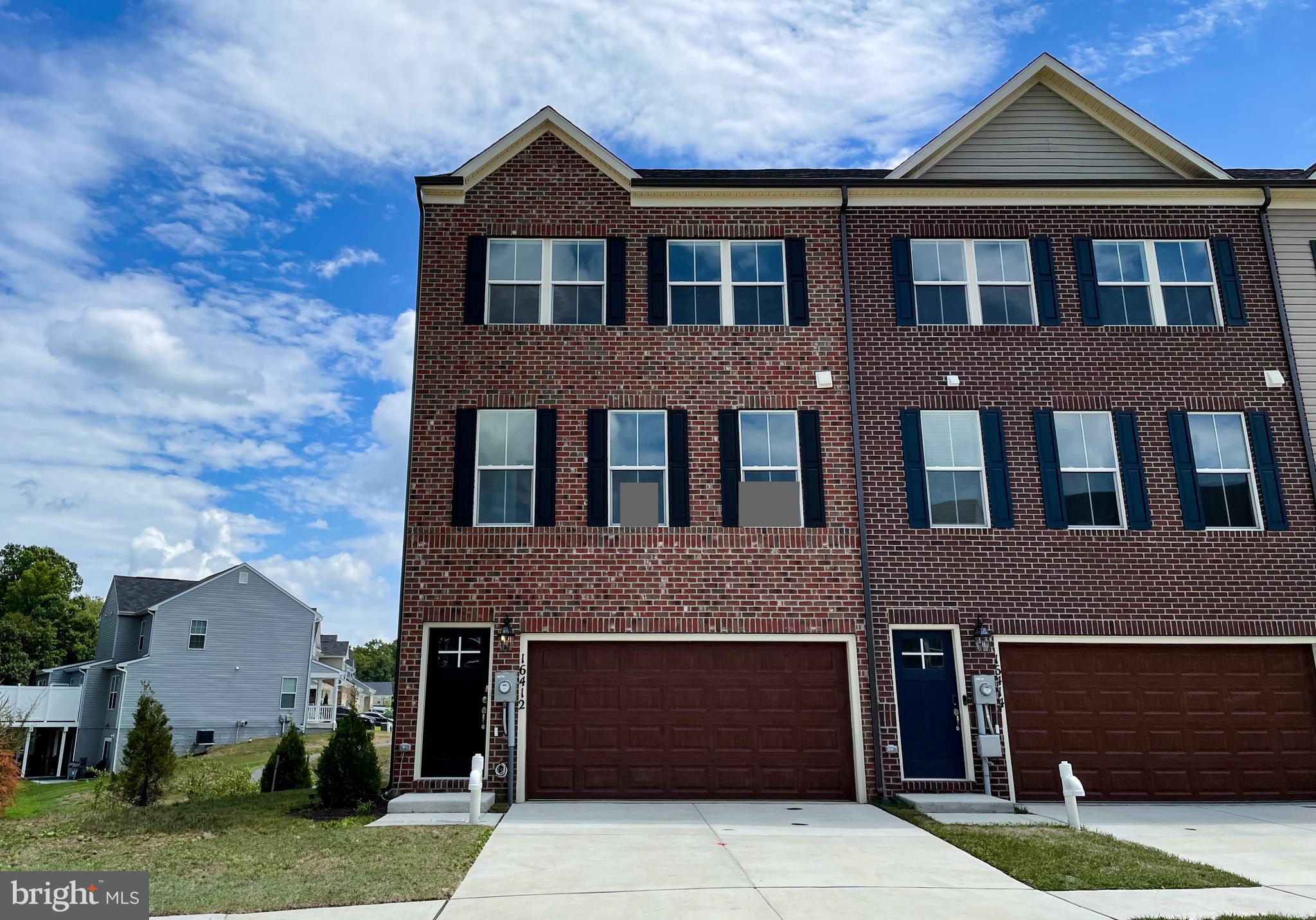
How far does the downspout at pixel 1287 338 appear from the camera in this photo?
1423 cm

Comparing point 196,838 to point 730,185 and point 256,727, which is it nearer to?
point 730,185

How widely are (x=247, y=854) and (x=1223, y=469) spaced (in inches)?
578

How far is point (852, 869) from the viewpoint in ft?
28.1

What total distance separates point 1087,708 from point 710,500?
6.40 metres

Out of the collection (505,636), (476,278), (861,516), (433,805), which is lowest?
(433,805)

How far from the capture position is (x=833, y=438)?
1404cm

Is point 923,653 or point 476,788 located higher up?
point 923,653

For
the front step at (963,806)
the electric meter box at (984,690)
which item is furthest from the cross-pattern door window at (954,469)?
the front step at (963,806)

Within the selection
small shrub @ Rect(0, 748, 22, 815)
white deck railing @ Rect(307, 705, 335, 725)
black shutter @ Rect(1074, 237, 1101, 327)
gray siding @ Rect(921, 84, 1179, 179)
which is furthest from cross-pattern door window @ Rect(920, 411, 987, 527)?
white deck railing @ Rect(307, 705, 335, 725)

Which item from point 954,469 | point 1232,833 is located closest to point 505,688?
point 954,469

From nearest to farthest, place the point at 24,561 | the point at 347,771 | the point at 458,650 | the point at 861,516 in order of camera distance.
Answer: the point at 347,771, the point at 458,650, the point at 861,516, the point at 24,561

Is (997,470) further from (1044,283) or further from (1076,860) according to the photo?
(1076,860)

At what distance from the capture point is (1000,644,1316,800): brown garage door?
13156 millimetres

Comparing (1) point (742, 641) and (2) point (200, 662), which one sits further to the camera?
(2) point (200, 662)
